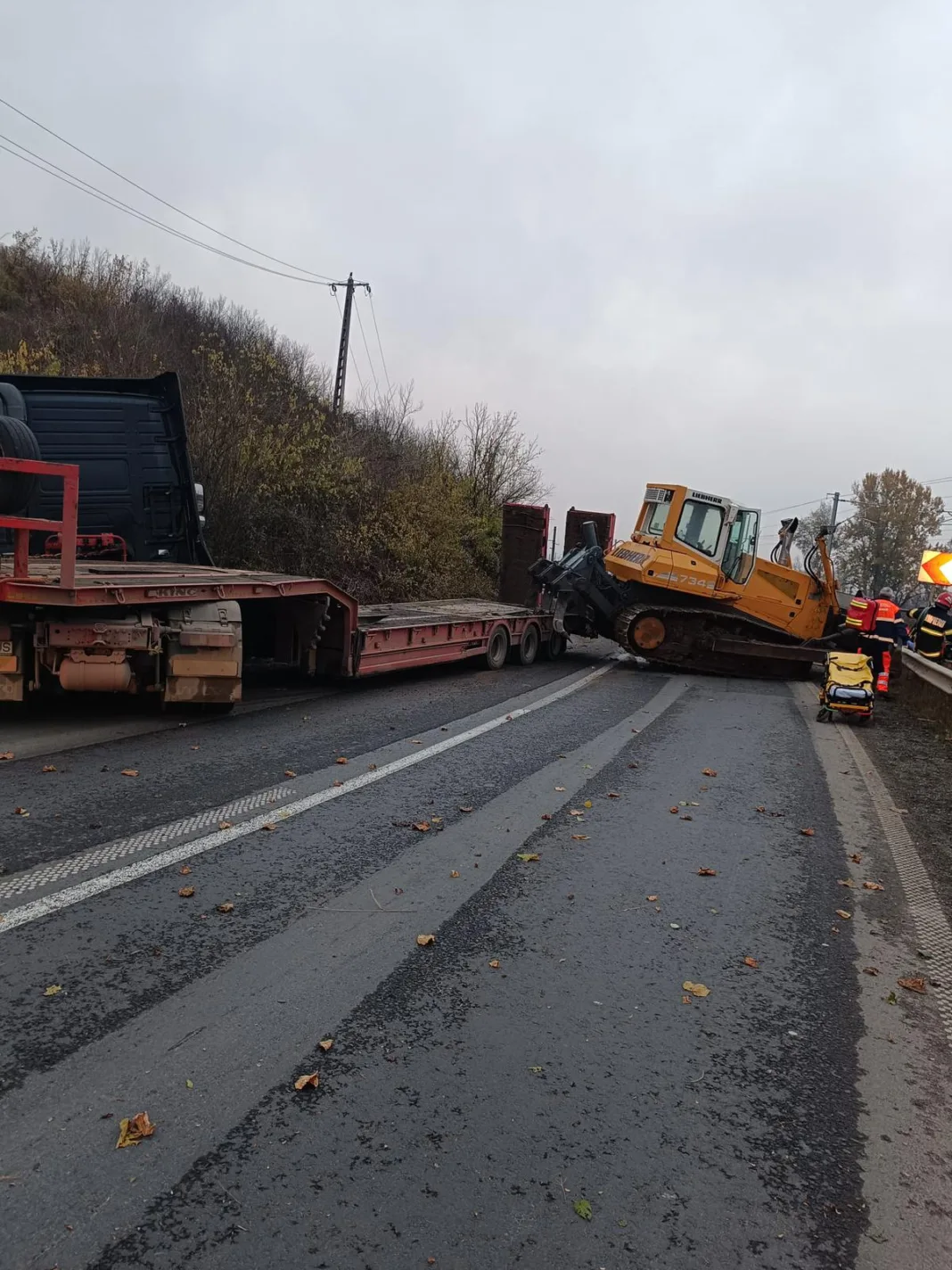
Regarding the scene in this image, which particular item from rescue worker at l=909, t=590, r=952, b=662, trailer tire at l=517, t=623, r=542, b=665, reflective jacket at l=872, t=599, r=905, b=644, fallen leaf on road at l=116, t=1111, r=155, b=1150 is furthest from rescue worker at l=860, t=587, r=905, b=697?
fallen leaf on road at l=116, t=1111, r=155, b=1150

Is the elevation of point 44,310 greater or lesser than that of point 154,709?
greater

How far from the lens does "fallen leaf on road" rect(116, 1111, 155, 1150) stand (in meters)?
2.60

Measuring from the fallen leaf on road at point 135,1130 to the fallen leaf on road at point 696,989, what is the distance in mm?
2116

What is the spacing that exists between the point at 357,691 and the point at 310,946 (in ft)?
22.9

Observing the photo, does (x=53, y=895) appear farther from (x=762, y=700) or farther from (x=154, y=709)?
(x=762, y=700)

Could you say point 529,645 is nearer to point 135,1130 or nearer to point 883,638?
point 883,638

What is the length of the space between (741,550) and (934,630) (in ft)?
11.3

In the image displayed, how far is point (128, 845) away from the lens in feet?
16.1

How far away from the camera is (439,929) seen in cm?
419

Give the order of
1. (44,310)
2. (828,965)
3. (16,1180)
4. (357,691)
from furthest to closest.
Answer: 1. (44,310)
2. (357,691)
3. (828,965)
4. (16,1180)

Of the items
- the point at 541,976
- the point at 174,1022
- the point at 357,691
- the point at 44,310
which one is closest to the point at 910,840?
the point at 541,976

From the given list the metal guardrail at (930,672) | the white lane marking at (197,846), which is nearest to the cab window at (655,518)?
the metal guardrail at (930,672)

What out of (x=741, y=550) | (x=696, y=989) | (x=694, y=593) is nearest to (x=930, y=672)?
(x=694, y=593)

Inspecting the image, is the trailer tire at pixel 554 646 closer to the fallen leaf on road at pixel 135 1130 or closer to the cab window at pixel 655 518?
the cab window at pixel 655 518
